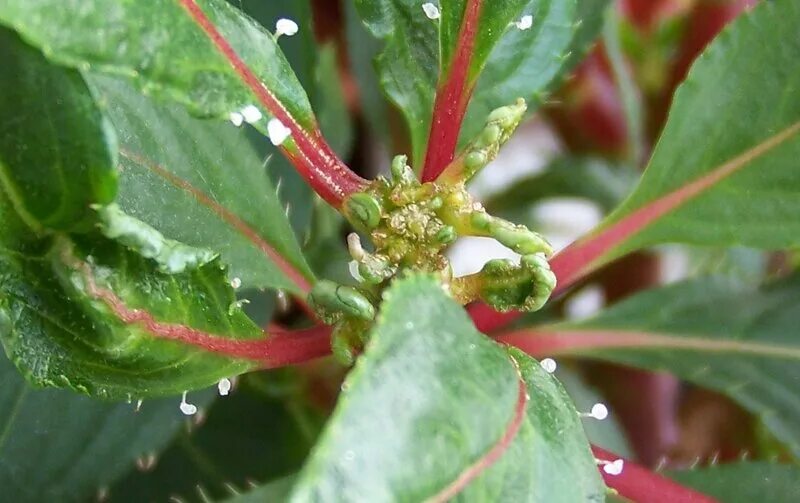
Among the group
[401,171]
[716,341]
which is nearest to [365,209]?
[401,171]

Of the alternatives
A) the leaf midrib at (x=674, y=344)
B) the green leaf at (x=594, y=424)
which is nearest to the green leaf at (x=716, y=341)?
the leaf midrib at (x=674, y=344)

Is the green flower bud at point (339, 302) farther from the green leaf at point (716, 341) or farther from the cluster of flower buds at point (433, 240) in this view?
the green leaf at point (716, 341)

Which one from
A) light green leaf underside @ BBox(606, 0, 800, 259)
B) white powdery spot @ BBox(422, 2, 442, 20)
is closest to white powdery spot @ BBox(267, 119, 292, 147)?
white powdery spot @ BBox(422, 2, 442, 20)

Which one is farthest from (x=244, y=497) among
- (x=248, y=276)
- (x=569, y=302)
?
(x=569, y=302)

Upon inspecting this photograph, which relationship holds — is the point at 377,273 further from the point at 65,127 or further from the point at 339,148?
the point at 339,148

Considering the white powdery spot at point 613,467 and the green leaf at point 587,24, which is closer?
the white powdery spot at point 613,467

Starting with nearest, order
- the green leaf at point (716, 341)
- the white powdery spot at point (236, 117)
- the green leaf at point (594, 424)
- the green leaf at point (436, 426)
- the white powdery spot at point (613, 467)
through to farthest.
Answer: the green leaf at point (436, 426), the white powdery spot at point (236, 117), the white powdery spot at point (613, 467), the green leaf at point (716, 341), the green leaf at point (594, 424)

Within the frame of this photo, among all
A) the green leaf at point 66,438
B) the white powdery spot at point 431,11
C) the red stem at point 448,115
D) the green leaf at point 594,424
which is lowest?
the green leaf at point 66,438

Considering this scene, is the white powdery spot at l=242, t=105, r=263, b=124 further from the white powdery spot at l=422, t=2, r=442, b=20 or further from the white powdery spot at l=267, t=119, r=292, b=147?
the white powdery spot at l=422, t=2, r=442, b=20
